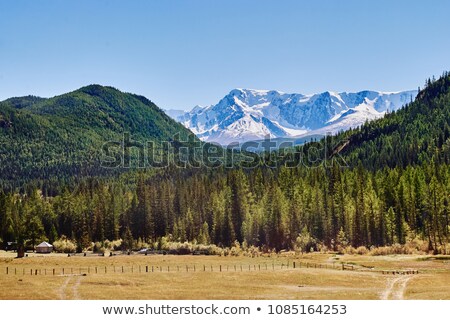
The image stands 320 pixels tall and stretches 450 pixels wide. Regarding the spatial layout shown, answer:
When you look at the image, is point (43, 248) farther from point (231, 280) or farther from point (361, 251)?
point (231, 280)

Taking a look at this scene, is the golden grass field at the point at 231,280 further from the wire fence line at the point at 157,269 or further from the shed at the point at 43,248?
the shed at the point at 43,248

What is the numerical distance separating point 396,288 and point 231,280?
24.1 metres

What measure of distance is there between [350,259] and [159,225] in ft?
240

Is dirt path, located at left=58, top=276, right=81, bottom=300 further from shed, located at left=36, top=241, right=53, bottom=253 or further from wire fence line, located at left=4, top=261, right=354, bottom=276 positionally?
shed, located at left=36, top=241, right=53, bottom=253

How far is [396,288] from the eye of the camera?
8075 centimetres

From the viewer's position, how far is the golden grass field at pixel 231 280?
76750 millimetres

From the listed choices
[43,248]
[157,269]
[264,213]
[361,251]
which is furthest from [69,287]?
[264,213]

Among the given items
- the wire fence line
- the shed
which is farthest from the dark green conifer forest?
the wire fence line

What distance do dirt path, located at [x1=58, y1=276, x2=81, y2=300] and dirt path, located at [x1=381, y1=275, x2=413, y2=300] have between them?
38575mm

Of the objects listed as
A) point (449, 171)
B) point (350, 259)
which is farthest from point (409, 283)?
point (449, 171)

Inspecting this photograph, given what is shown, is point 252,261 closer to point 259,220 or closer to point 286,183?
point 259,220

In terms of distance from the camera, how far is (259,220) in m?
155

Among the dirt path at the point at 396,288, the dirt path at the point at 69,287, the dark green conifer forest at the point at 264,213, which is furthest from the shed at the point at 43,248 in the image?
the dirt path at the point at 396,288

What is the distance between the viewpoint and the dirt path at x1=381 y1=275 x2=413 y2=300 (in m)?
74.0
